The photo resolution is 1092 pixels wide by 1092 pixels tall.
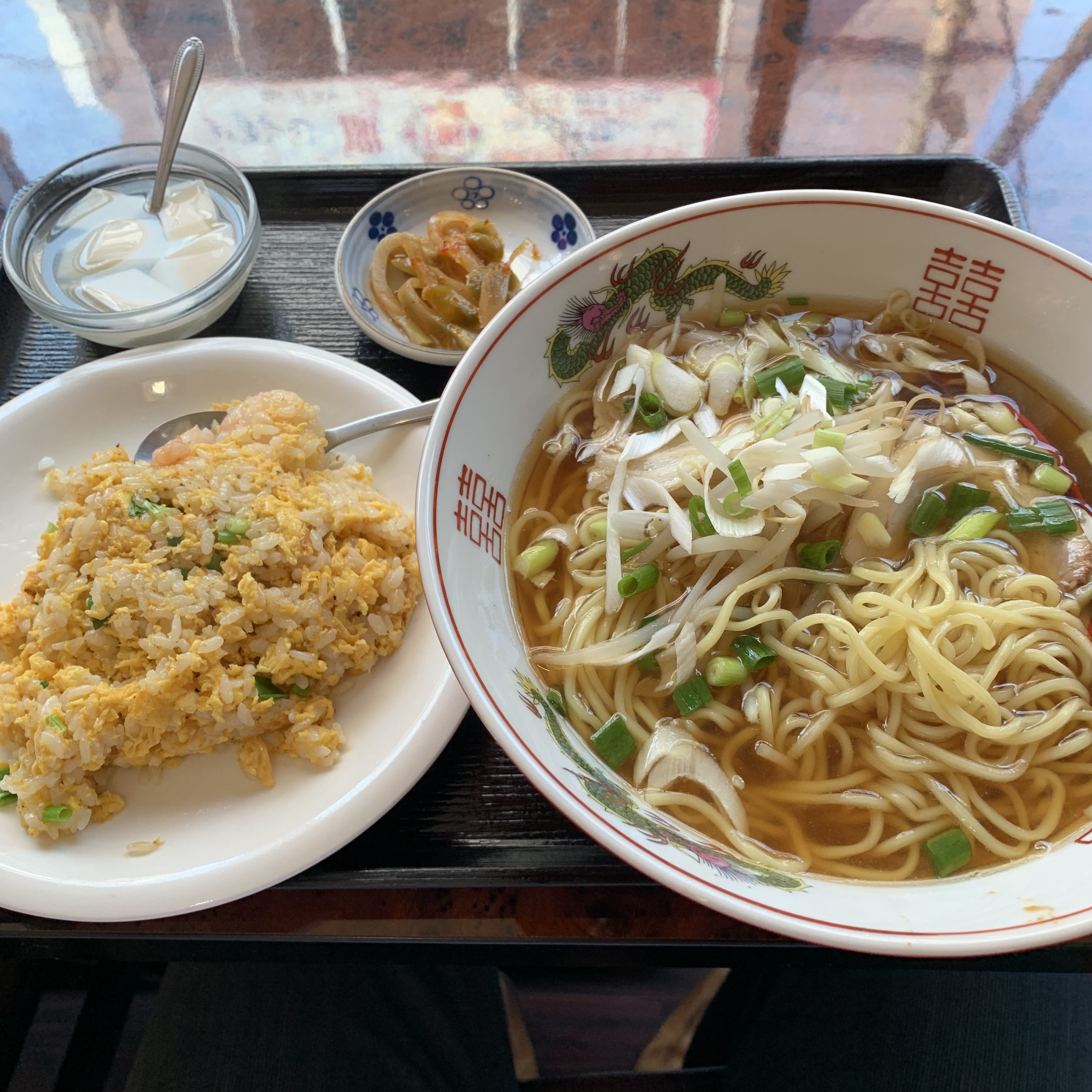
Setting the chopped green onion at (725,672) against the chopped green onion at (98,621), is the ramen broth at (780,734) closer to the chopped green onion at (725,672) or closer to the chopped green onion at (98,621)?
the chopped green onion at (725,672)

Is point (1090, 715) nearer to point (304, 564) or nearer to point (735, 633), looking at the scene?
point (735, 633)

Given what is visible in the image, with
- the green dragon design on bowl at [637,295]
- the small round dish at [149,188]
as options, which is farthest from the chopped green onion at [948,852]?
the small round dish at [149,188]

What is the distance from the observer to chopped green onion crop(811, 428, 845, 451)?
4.29 ft

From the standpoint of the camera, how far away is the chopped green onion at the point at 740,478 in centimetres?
127

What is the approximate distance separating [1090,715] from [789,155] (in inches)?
77.2

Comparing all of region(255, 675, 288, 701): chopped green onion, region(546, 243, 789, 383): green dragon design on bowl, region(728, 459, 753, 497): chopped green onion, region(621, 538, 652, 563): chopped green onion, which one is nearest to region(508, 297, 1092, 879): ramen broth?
region(621, 538, 652, 563): chopped green onion

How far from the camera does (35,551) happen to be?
1824 millimetres

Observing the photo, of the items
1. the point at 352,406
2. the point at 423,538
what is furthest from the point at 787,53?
the point at 423,538

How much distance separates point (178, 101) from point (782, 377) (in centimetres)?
182

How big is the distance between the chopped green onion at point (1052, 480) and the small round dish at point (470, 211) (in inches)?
49.0

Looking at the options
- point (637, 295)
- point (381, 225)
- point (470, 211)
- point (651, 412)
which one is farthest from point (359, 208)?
point (651, 412)

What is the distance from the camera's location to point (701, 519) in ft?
4.33

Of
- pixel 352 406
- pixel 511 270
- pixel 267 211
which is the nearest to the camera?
pixel 352 406

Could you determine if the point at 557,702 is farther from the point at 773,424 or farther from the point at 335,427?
the point at 335,427
